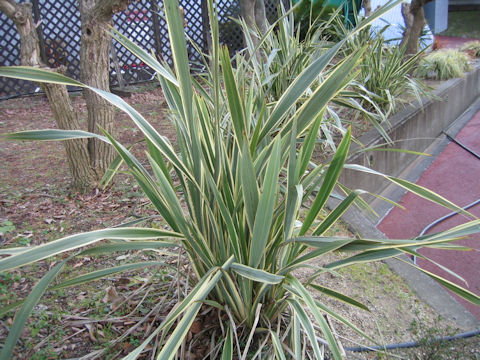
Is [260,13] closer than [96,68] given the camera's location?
No

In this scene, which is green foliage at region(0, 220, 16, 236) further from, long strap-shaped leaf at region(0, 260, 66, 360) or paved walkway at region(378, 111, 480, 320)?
paved walkway at region(378, 111, 480, 320)

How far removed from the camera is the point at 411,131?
5.96 meters

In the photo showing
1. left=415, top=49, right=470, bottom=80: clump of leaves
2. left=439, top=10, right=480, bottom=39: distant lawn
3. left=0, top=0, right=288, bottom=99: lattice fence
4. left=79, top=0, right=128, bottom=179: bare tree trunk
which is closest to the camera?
left=79, top=0, right=128, bottom=179: bare tree trunk

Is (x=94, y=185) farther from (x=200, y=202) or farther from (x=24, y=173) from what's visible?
(x=200, y=202)

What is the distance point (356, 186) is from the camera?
15.6ft

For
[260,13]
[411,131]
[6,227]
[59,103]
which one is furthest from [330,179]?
[260,13]

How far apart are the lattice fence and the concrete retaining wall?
10.3 feet

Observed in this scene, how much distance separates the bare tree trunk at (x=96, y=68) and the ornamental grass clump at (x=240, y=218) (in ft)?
5.30

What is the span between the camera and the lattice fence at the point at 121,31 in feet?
23.3

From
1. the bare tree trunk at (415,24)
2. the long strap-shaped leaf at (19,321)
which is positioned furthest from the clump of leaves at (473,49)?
the long strap-shaped leaf at (19,321)

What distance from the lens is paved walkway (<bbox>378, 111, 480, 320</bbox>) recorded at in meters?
4.21

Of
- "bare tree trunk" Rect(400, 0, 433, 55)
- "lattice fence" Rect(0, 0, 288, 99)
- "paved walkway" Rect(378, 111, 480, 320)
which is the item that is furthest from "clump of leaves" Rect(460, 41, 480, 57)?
"lattice fence" Rect(0, 0, 288, 99)

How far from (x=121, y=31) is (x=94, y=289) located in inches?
258

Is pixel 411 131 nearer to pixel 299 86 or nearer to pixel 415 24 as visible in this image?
pixel 415 24
